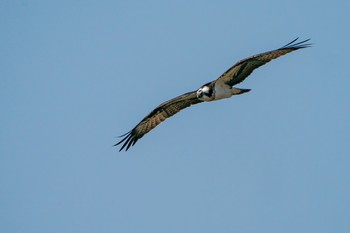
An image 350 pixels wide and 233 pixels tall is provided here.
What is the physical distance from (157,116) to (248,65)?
288cm

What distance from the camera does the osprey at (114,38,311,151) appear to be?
50.2ft

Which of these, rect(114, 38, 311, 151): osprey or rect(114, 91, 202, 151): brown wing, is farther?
rect(114, 91, 202, 151): brown wing

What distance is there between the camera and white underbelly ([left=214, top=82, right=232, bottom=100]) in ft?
52.5

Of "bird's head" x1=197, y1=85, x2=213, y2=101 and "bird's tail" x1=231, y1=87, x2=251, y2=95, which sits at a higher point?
"bird's head" x1=197, y1=85, x2=213, y2=101

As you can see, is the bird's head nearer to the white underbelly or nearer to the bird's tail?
the white underbelly

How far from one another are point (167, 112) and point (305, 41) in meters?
3.77

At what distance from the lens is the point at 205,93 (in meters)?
16.1

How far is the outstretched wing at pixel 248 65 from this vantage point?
1520cm

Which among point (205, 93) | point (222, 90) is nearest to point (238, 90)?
point (222, 90)

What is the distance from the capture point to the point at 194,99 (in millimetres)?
17094

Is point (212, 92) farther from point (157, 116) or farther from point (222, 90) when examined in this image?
point (157, 116)

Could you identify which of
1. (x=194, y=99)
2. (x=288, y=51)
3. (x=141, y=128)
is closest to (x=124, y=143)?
(x=141, y=128)

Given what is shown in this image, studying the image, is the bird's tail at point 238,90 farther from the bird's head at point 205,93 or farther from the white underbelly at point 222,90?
the bird's head at point 205,93

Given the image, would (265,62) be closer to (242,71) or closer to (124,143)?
(242,71)
